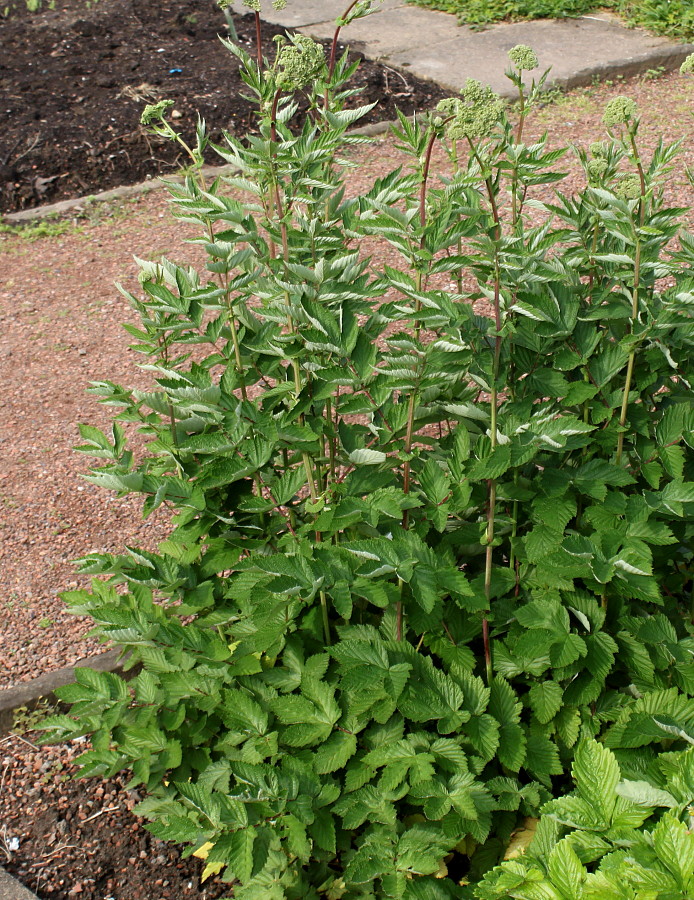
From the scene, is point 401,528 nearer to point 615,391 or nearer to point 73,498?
point 615,391

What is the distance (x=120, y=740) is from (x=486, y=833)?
2.74 ft

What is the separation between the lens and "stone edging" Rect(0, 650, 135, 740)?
273 cm

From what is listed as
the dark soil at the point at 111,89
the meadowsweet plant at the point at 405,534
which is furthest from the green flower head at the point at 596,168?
the dark soil at the point at 111,89

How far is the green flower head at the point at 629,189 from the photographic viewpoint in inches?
73.4

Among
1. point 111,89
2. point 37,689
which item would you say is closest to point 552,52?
point 111,89

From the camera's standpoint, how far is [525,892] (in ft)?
4.61

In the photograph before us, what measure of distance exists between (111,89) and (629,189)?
20.7 ft

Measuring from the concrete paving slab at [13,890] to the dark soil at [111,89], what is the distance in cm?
453

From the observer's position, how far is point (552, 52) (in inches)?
A: 305

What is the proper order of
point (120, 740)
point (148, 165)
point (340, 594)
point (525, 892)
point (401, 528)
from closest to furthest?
point (525, 892) → point (340, 594) → point (401, 528) → point (120, 740) → point (148, 165)

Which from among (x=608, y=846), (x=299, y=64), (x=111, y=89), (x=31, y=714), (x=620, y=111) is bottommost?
(x=31, y=714)

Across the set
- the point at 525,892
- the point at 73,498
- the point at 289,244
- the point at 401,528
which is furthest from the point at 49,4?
the point at 525,892

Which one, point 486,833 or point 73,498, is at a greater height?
point 486,833

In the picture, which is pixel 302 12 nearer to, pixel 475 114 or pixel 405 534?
pixel 475 114
